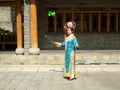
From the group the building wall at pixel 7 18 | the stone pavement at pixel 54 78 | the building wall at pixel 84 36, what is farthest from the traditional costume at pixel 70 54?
the building wall at pixel 7 18

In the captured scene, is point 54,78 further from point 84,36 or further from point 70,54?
point 84,36

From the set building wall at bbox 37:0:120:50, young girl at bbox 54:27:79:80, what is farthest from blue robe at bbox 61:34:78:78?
building wall at bbox 37:0:120:50

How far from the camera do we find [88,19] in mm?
19000

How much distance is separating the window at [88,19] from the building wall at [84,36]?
0.26 m

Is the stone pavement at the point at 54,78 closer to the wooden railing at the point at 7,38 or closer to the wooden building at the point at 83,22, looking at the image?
the wooden building at the point at 83,22

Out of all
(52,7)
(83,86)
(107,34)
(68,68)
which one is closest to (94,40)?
(107,34)

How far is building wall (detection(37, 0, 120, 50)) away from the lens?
1872 cm

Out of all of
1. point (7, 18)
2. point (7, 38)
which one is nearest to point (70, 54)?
point (7, 38)

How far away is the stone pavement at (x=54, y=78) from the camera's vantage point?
10602 millimetres

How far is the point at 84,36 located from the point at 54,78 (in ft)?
23.5

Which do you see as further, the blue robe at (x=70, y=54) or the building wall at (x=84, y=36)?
the building wall at (x=84, y=36)

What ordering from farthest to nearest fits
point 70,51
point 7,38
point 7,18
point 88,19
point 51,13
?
point 7,18
point 7,38
point 88,19
point 51,13
point 70,51

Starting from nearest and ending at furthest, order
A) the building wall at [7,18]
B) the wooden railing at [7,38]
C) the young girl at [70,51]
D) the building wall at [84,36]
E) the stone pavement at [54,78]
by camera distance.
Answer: the stone pavement at [54,78]
the young girl at [70,51]
the building wall at [84,36]
the wooden railing at [7,38]
the building wall at [7,18]

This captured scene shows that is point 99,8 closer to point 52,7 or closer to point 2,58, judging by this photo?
point 52,7
